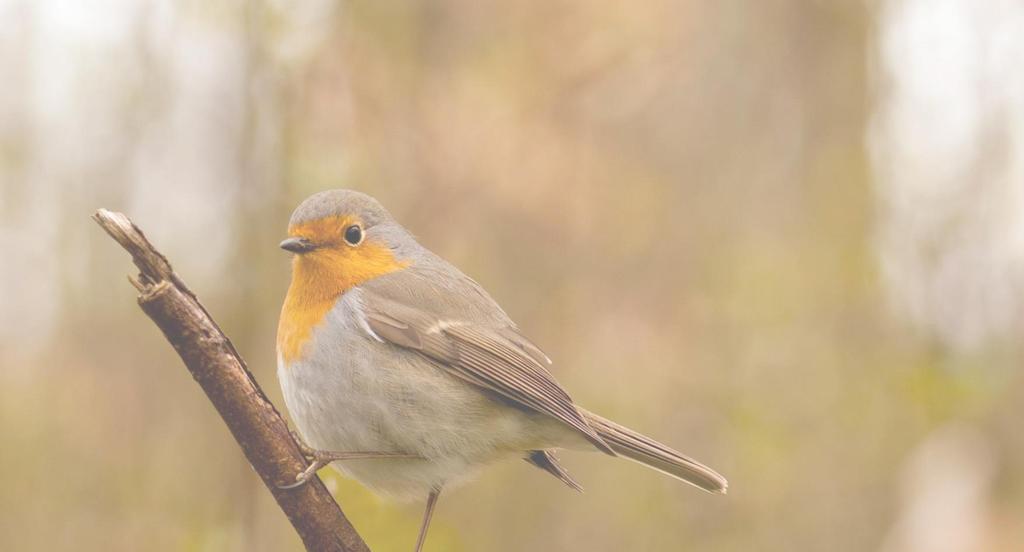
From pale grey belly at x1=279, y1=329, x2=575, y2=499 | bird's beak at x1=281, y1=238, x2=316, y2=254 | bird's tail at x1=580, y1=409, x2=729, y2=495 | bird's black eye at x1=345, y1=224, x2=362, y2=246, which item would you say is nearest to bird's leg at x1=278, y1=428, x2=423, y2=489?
pale grey belly at x1=279, y1=329, x2=575, y2=499

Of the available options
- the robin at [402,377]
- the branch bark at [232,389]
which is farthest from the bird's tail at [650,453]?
the branch bark at [232,389]

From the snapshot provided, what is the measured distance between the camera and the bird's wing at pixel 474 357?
147 inches

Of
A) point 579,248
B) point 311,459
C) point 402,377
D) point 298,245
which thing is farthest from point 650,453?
point 579,248

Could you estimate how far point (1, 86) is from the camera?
20.3 ft

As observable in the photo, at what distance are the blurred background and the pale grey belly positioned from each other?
90 cm

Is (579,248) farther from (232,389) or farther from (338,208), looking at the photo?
(232,389)

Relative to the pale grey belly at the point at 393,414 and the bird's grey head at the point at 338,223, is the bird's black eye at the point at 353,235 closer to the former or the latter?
the bird's grey head at the point at 338,223

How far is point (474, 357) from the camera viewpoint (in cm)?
383

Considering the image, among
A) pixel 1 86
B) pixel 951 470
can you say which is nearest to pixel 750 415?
pixel 951 470

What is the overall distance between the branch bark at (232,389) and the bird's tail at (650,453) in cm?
116

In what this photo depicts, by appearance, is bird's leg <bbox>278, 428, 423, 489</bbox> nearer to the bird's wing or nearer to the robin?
the robin

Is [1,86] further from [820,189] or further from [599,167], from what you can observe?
[820,189]

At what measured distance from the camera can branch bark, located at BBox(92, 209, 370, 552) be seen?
2.70m

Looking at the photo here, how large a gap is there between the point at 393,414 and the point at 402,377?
147mm
